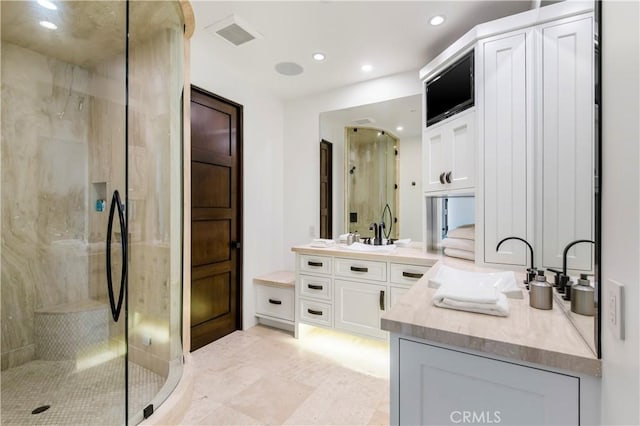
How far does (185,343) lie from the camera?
1940 millimetres

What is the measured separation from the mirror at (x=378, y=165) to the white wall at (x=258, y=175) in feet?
2.05

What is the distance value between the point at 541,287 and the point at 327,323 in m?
1.94

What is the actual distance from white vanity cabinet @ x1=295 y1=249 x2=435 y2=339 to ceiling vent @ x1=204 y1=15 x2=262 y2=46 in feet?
6.27

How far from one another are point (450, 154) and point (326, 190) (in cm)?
149

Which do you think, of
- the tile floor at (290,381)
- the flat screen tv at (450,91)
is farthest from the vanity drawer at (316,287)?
the flat screen tv at (450,91)

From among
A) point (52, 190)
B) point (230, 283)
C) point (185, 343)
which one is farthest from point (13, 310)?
point (230, 283)

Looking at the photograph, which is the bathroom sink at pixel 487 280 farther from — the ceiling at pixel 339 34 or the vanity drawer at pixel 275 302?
the vanity drawer at pixel 275 302

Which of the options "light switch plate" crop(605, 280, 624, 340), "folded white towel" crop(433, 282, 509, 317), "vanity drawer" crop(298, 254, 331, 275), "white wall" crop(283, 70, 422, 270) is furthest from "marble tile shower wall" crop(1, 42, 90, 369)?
"light switch plate" crop(605, 280, 624, 340)

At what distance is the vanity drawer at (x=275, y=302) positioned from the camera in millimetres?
3009

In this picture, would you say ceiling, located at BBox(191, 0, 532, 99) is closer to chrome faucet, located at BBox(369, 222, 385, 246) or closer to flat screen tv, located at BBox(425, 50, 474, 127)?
flat screen tv, located at BBox(425, 50, 474, 127)

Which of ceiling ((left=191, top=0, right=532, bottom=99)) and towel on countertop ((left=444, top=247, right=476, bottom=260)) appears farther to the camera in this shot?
towel on countertop ((left=444, top=247, right=476, bottom=260))

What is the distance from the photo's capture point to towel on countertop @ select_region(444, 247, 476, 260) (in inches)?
82.3

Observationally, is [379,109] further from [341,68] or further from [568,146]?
[568,146]

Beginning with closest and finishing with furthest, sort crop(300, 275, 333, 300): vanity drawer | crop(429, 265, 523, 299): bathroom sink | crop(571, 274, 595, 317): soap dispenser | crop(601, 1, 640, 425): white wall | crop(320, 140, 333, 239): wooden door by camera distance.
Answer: crop(601, 1, 640, 425): white wall
crop(571, 274, 595, 317): soap dispenser
crop(429, 265, 523, 299): bathroom sink
crop(300, 275, 333, 300): vanity drawer
crop(320, 140, 333, 239): wooden door
